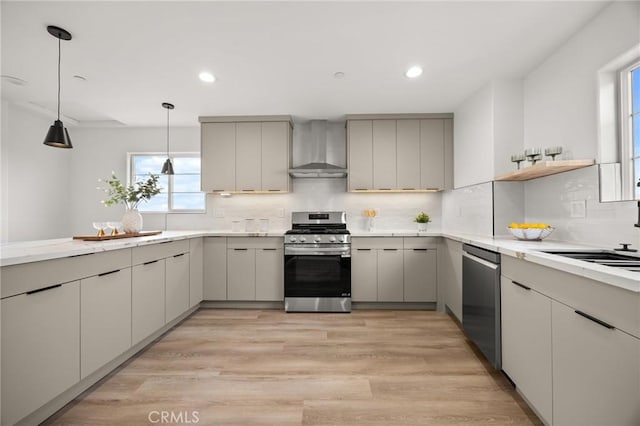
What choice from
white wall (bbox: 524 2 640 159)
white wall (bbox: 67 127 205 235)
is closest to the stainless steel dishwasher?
white wall (bbox: 524 2 640 159)

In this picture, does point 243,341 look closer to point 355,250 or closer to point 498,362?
point 355,250

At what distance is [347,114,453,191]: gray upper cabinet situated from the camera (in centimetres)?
377

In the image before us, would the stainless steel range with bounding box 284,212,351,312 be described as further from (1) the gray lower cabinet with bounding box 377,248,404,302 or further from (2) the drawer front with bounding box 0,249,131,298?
(2) the drawer front with bounding box 0,249,131,298

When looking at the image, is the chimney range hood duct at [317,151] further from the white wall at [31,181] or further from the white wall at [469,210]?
the white wall at [31,181]

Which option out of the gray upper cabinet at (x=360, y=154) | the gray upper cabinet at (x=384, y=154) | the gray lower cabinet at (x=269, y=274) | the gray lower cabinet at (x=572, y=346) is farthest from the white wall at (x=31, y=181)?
the gray lower cabinet at (x=572, y=346)

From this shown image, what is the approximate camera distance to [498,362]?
1938 millimetres

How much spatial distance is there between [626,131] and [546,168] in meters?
0.46

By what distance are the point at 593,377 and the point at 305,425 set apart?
1.34 m

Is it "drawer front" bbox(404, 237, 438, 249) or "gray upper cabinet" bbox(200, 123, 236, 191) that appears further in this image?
"gray upper cabinet" bbox(200, 123, 236, 191)

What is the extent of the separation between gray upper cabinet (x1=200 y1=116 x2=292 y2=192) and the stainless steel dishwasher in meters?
2.39

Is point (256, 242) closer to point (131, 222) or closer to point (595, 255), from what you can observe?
point (131, 222)

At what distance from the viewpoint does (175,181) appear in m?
4.32

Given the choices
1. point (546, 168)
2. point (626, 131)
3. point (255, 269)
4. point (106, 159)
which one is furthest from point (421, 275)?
point (106, 159)

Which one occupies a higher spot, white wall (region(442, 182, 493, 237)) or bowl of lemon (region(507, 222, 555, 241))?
white wall (region(442, 182, 493, 237))
